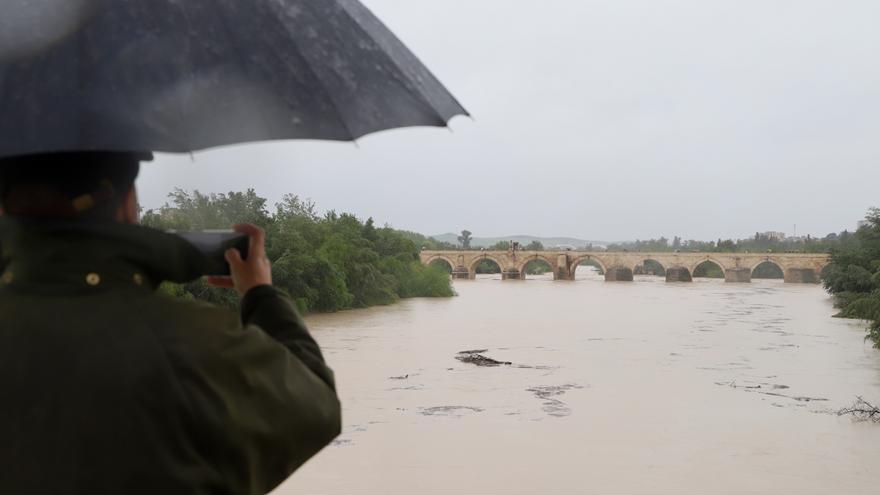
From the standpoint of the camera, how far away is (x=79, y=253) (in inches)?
44.3

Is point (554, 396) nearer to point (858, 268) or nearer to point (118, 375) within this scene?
point (118, 375)

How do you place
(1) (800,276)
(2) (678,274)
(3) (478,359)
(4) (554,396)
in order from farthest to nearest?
(2) (678,274) < (1) (800,276) < (3) (478,359) < (4) (554,396)

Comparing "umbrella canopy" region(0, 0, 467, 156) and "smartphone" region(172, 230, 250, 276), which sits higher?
"umbrella canopy" region(0, 0, 467, 156)

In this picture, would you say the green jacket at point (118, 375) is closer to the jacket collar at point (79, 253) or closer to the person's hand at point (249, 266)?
the jacket collar at point (79, 253)

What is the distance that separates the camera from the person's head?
117cm

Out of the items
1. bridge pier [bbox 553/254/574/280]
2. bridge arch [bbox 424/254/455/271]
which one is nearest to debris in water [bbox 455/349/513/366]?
bridge arch [bbox 424/254/455/271]

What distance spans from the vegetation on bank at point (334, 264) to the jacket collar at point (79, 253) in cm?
1785

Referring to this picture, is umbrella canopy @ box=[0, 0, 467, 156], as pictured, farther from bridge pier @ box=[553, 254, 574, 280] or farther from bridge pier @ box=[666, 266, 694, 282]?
bridge pier @ box=[666, 266, 694, 282]

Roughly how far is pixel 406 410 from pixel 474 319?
57.7 ft

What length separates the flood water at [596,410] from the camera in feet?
30.7

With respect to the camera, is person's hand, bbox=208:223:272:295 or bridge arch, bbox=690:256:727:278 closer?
person's hand, bbox=208:223:272:295

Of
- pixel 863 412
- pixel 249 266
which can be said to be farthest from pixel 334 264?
pixel 249 266

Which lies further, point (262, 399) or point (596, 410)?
point (596, 410)

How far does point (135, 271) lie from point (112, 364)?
0.14 meters
